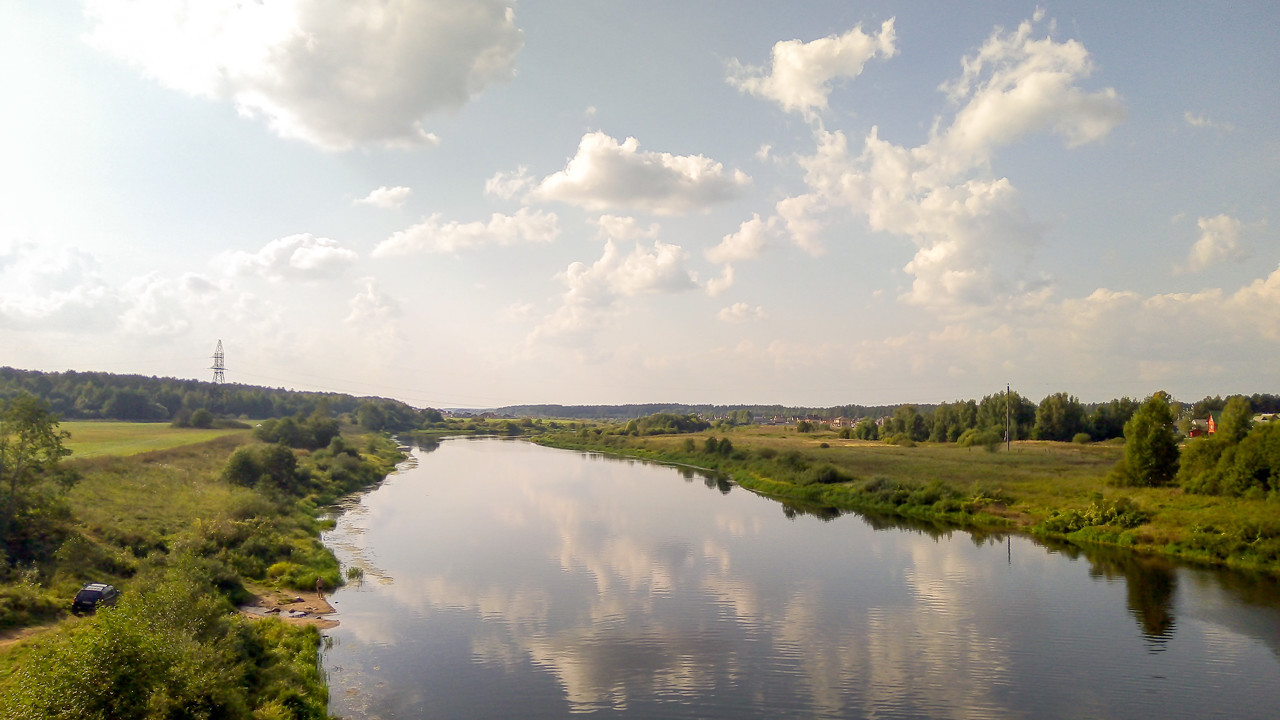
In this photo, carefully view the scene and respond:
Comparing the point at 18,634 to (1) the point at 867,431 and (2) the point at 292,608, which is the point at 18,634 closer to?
(2) the point at 292,608

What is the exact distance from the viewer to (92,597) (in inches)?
727

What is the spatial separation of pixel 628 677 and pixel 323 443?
209 feet

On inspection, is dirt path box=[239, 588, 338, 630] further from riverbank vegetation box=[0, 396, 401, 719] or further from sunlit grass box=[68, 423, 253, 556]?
sunlit grass box=[68, 423, 253, 556]

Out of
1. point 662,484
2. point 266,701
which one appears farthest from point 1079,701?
point 662,484

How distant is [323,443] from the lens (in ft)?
235

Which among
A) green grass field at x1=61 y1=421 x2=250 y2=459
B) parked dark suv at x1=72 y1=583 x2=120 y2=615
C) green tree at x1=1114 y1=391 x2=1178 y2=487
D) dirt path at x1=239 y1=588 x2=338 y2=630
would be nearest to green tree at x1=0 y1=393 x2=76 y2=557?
parked dark suv at x1=72 y1=583 x2=120 y2=615


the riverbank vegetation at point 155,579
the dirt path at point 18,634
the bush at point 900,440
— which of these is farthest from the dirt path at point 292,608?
the bush at point 900,440

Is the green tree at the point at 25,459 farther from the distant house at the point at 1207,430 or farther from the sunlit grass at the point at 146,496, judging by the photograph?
the distant house at the point at 1207,430

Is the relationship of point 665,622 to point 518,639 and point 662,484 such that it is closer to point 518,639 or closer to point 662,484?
point 518,639

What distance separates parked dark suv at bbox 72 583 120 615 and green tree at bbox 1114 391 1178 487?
159 ft

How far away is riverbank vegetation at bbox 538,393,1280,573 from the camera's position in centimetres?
3097

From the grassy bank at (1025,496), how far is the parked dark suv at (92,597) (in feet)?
133

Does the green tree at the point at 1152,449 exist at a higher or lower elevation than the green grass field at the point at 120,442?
higher

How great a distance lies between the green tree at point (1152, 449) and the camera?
3894 cm
